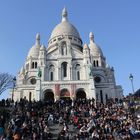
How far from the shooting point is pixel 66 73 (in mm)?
54656

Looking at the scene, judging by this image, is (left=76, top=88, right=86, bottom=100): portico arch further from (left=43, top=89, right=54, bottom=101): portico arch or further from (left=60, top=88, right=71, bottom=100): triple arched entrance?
(left=43, top=89, right=54, bottom=101): portico arch

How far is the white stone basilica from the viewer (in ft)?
165

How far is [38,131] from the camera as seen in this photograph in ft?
64.8

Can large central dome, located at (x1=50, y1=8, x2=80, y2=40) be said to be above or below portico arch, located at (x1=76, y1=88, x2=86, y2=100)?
above

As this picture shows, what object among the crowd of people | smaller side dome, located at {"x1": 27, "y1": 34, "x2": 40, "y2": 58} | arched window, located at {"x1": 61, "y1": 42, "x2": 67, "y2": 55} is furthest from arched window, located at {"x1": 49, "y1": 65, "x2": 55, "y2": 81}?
the crowd of people

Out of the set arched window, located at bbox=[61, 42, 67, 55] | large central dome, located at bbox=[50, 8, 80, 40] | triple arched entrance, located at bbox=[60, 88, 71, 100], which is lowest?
triple arched entrance, located at bbox=[60, 88, 71, 100]

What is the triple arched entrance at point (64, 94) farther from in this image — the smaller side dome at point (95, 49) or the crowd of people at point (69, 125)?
the crowd of people at point (69, 125)

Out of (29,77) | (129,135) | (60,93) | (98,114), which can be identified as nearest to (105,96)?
(60,93)

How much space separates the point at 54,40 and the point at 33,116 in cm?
4570

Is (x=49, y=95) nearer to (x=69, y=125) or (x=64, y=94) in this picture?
(x=64, y=94)

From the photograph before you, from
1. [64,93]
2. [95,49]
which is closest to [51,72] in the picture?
[64,93]

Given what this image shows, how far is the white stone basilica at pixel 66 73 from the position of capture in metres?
50.4

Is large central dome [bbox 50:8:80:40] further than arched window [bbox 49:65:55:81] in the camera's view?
Yes

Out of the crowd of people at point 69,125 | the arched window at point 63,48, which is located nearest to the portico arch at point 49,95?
the arched window at point 63,48
